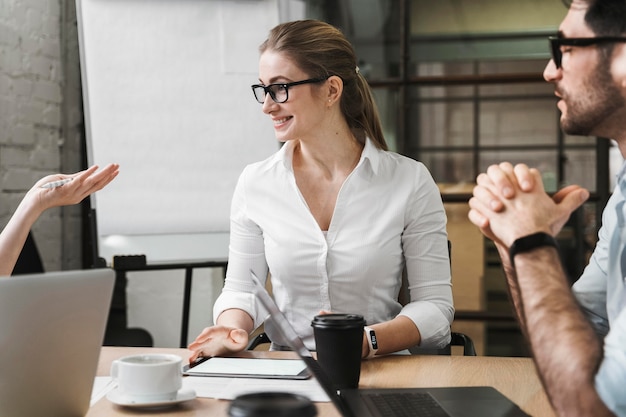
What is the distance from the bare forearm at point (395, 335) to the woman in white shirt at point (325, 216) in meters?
0.07

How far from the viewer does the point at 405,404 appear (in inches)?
43.5

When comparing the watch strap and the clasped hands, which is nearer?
the clasped hands

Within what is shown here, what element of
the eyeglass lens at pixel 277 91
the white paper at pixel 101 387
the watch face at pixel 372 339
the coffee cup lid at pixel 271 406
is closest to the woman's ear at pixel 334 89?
the eyeglass lens at pixel 277 91

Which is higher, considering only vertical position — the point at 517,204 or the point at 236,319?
the point at 517,204

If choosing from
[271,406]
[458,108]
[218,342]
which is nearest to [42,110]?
[458,108]

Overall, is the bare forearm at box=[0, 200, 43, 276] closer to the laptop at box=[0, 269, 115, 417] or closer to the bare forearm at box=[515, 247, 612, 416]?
the laptop at box=[0, 269, 115, 417]

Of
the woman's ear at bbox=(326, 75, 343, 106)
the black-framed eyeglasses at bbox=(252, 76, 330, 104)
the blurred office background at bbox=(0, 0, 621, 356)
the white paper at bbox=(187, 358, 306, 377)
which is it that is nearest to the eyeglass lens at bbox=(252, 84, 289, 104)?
the black-framed eyeglasses at bbox=(252, 76, 330, 104)

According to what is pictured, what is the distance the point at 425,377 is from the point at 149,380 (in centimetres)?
48

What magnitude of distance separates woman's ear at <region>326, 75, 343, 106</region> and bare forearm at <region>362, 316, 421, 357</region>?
2.03ft

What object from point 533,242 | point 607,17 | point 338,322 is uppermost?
point 607,17

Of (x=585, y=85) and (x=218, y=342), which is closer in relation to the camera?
(x=585, y=85)

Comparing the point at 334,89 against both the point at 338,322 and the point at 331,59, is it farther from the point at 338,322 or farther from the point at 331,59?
the point at 338,322

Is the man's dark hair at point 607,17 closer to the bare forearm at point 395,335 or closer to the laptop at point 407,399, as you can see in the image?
the laptop at point 407,399

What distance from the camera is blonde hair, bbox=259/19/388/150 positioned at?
1915 millimetres
